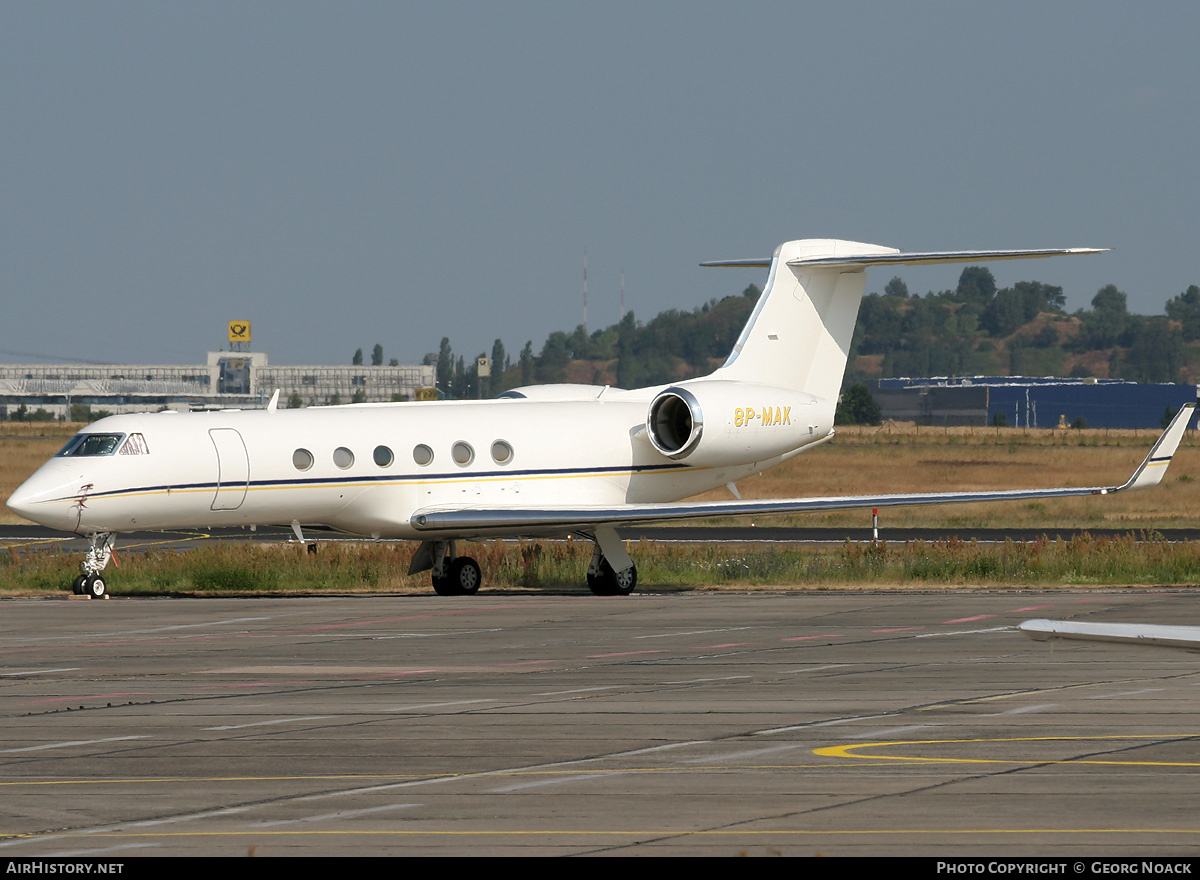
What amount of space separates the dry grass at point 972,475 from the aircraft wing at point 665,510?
62.3 feet

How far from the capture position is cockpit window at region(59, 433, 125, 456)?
79.4ft

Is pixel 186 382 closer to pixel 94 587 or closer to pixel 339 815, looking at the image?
pixel 94 587

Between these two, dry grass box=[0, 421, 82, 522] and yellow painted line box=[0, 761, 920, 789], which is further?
dry grass box=[0, 421, 82, 522]

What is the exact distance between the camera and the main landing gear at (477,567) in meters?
26.7

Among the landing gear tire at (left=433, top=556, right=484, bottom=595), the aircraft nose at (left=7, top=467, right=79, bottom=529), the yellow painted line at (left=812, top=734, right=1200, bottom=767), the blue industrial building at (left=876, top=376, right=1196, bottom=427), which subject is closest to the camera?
the yellow painted line at (left=812, top=734, right=1200, bottom=767)

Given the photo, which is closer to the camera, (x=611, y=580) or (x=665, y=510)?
(x=665, y=510)

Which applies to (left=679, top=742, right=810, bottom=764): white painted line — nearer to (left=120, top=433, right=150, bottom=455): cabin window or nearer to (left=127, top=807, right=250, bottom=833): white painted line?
(left=127, top=807, right=250, bottom=833): white painted line

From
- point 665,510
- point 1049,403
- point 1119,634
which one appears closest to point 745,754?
point 1119,634

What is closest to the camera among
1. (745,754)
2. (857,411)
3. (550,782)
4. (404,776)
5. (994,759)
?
(550,782)

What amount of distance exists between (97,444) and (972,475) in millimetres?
46714

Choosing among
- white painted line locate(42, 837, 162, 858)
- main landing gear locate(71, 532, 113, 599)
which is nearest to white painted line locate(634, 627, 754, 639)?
main landing gear locate(71, 532, 113, 599)

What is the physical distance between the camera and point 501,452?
2662 cm

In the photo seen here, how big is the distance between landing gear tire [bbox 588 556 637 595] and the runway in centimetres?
539
